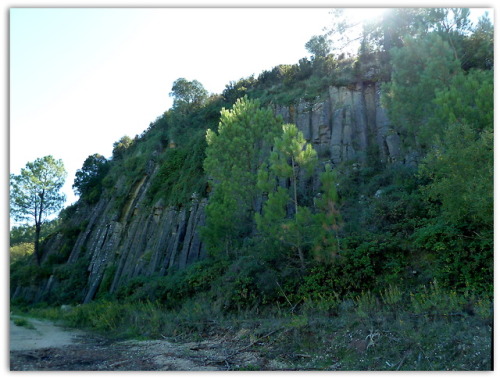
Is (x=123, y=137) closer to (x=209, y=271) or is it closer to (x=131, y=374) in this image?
(x=209, y=271)

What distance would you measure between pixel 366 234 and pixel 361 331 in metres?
4.76

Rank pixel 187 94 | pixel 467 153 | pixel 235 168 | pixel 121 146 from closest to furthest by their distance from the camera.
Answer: pixel 467 153, pixel 235 168, pixel 187 94, pixel 121 146

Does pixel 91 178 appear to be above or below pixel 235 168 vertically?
above

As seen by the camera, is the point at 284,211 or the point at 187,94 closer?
the point at 284,211

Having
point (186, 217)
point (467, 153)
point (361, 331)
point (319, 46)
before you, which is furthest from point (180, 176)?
point (467, 153)

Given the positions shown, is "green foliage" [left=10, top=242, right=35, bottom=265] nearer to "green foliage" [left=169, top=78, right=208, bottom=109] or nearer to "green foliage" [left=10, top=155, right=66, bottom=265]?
"green foliage" [left=10, top=155, right=66, bottom=265]

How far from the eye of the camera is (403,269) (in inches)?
431

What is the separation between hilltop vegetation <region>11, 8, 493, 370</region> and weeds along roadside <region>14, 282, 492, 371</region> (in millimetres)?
36

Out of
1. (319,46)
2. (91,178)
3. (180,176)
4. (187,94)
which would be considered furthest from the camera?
(91,178)

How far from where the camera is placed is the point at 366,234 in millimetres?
12555

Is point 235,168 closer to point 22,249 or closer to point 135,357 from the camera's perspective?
point 22,249

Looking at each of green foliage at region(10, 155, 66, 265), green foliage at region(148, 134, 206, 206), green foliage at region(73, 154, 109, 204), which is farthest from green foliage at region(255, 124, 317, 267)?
green foliage at region(73, 154, 109, 204)

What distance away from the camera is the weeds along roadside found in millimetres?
6848

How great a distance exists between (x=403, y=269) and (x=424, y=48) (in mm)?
6676
